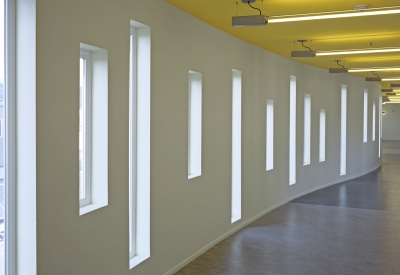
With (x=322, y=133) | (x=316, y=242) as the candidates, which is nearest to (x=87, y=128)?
(x=316, y=242)

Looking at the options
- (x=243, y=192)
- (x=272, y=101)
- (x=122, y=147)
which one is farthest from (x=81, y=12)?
(x=272, y=101)

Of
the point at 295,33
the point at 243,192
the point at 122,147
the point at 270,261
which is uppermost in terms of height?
the point at 295,33

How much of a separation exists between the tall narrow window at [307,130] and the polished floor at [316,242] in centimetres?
121

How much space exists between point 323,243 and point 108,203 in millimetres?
4224

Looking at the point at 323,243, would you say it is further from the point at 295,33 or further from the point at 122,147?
the point at 122,147

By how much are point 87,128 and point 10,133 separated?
1.11m

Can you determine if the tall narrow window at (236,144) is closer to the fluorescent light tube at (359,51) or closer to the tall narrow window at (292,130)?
the fluorescent light tube at (359,51)

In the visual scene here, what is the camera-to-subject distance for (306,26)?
7500mm

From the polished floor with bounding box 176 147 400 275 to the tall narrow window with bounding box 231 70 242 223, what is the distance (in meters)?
0.49

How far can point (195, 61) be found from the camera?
22.0 ft

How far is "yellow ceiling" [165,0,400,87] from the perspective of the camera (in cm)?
599

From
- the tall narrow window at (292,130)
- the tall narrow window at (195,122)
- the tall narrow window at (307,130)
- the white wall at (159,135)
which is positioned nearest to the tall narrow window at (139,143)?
the white wall at (159,135)

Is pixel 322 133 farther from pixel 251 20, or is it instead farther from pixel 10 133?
pixel 10 133

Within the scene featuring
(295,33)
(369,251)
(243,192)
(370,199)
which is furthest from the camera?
(370,199)
